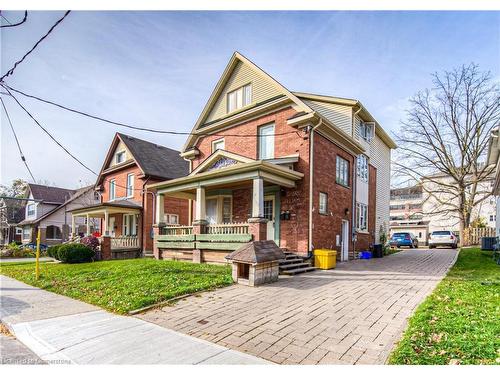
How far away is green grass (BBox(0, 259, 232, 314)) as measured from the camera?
24.2ft

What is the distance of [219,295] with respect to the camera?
775cm

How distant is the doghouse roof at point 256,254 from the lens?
8883mm

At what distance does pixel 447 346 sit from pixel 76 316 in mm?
6451

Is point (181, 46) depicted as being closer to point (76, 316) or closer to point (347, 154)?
point (76, 316)

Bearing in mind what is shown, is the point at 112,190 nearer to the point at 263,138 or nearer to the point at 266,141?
the point at 263,138

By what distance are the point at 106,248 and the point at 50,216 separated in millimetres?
20137

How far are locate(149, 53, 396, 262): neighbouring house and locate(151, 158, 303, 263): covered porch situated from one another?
4 cm

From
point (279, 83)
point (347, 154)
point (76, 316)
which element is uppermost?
point (279, 83)

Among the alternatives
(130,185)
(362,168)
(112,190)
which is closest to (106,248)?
(130,185)

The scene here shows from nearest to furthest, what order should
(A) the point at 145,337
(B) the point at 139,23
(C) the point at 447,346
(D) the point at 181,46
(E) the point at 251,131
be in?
(C) the point at 447,346 < (A) the point at 145,337 < (B) the point at 139,23 < (D) the point at 181,46 < (E) the point at 251,131

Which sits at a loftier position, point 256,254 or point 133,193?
point 133,193

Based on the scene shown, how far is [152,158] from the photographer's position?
2272 cm

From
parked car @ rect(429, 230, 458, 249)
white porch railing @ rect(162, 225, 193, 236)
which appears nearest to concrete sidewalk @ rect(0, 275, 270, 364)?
white porch railing @ rect(162, 225, 193, 236)

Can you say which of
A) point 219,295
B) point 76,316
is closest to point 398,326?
point 219,295
